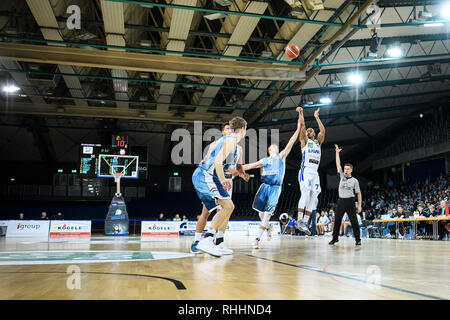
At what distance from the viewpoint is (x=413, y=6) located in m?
14.1

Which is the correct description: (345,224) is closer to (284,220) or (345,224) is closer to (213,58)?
(284,220)

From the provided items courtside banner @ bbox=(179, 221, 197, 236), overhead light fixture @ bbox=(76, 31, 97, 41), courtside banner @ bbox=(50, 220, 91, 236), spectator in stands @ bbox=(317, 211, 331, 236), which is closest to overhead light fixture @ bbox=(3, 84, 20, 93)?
courtside banner @ bbox=(50, 220, 91, 236)

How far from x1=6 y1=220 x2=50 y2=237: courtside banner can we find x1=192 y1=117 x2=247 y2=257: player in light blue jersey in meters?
16.4

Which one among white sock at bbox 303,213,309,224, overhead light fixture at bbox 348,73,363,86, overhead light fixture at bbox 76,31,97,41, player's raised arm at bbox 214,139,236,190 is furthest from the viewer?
overhead light fixture at bbox 348,73,363,86

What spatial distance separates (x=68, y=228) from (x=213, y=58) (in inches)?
433

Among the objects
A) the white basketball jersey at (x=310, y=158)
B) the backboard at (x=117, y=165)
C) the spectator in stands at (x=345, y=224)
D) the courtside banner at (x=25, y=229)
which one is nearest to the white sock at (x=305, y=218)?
the white basketball jersey at (x=310, y=158)

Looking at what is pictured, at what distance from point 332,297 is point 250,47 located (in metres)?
15.7

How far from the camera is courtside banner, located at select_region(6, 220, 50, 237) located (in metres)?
19.7

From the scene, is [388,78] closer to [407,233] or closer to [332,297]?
[407,233]

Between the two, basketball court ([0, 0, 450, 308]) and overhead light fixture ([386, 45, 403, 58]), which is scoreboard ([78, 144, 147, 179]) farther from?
overhead light fixture ([386, 45, 403, 58])

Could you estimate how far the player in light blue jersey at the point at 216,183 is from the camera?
5.48 meters

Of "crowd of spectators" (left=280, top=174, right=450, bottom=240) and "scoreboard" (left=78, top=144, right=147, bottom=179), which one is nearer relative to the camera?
"crowd of spectators" (left=280, top=174, right=450, bottom=240)

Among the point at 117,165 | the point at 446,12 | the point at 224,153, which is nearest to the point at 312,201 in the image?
the point at 224,153

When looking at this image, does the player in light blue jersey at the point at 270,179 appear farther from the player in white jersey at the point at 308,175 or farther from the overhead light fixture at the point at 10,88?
the overhead light fixture at the point at 10,88
